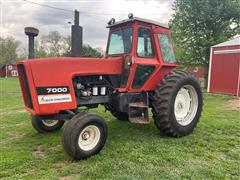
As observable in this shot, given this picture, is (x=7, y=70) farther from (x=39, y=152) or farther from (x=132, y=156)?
(x=132, y=156)

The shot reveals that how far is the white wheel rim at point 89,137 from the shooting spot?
160 inches

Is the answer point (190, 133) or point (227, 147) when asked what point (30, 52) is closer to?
point (190, 133)

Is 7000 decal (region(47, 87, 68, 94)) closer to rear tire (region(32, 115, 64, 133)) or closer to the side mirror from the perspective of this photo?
the side mirror

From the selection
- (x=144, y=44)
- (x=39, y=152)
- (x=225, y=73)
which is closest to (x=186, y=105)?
(x=144, y=44)

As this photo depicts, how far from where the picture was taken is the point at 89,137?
13.8 ft

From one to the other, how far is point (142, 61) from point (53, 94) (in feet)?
5.98

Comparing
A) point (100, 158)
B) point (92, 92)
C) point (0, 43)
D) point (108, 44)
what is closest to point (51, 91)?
point (92, 92)

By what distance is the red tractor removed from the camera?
404 centimetres

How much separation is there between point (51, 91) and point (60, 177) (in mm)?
1318

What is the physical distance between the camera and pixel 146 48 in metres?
5.16

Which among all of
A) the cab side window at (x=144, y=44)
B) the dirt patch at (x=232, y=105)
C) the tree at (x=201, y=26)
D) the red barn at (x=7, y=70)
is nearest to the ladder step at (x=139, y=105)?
the cab side window at (x=144, y=44)

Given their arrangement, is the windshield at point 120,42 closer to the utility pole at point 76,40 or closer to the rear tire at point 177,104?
the utility pole at point 76,40

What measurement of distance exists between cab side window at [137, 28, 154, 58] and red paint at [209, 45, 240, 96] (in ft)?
32.9

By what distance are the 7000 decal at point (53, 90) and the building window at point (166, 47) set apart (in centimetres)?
226
